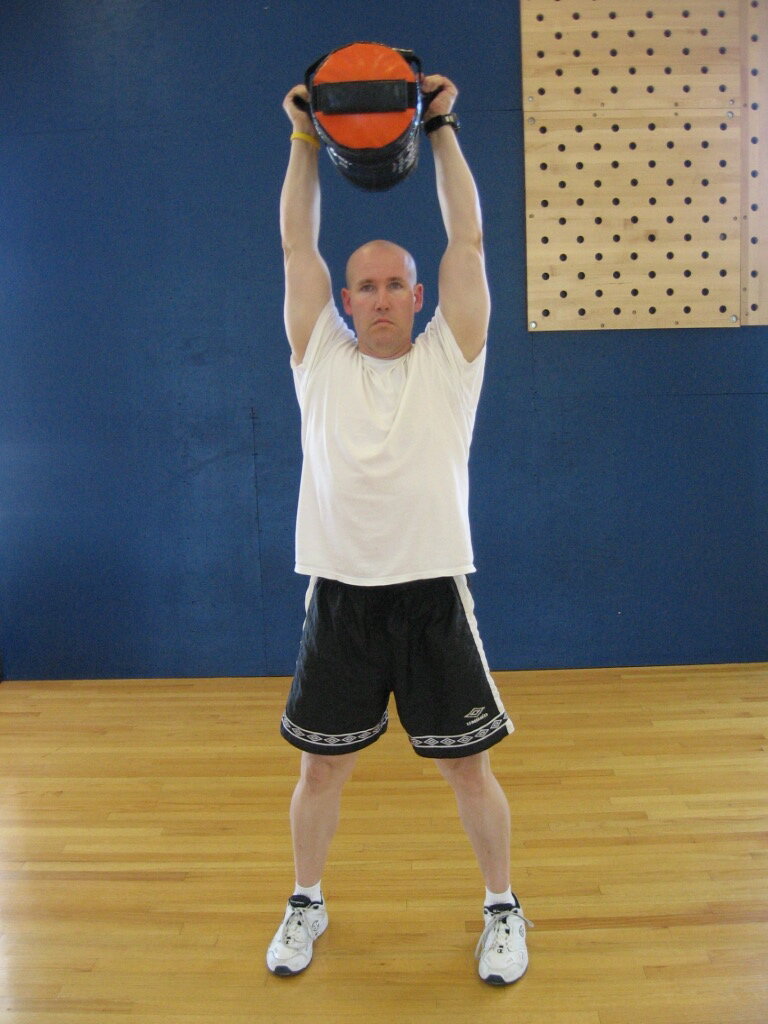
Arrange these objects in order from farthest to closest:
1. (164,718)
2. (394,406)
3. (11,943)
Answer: (164,718)
(11,943)
(394,406)

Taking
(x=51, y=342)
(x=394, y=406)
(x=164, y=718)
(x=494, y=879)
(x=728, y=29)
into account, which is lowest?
(x=164, y=718)

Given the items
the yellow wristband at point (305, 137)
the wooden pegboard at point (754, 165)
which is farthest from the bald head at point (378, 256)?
the wooden pegboard at point (754, 165)

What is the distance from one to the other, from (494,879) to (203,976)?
0.56m

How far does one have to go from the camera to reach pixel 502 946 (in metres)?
1.48

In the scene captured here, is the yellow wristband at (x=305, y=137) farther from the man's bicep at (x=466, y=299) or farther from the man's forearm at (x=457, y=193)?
the man's bicep at (x=466, y=299)

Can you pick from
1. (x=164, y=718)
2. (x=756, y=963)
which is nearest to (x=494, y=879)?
(x=756, y=963)

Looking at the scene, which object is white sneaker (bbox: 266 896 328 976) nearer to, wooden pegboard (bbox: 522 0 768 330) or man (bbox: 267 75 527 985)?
man (bbox: 267 75 527 985)

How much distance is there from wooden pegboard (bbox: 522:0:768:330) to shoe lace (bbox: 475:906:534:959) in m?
2.04

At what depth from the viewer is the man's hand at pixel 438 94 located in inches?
57.4

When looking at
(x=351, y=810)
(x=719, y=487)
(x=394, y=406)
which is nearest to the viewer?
(x=394, y=406)

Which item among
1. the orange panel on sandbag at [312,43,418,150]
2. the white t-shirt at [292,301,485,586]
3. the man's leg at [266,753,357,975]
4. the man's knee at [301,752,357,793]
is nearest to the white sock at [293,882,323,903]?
the man's leg at [266,753,357,975]

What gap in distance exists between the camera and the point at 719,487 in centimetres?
303

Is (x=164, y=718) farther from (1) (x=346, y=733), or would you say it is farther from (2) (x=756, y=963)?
(2) (x=756, y=963)

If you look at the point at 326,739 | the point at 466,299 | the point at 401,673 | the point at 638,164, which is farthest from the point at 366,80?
the point at 638,164
